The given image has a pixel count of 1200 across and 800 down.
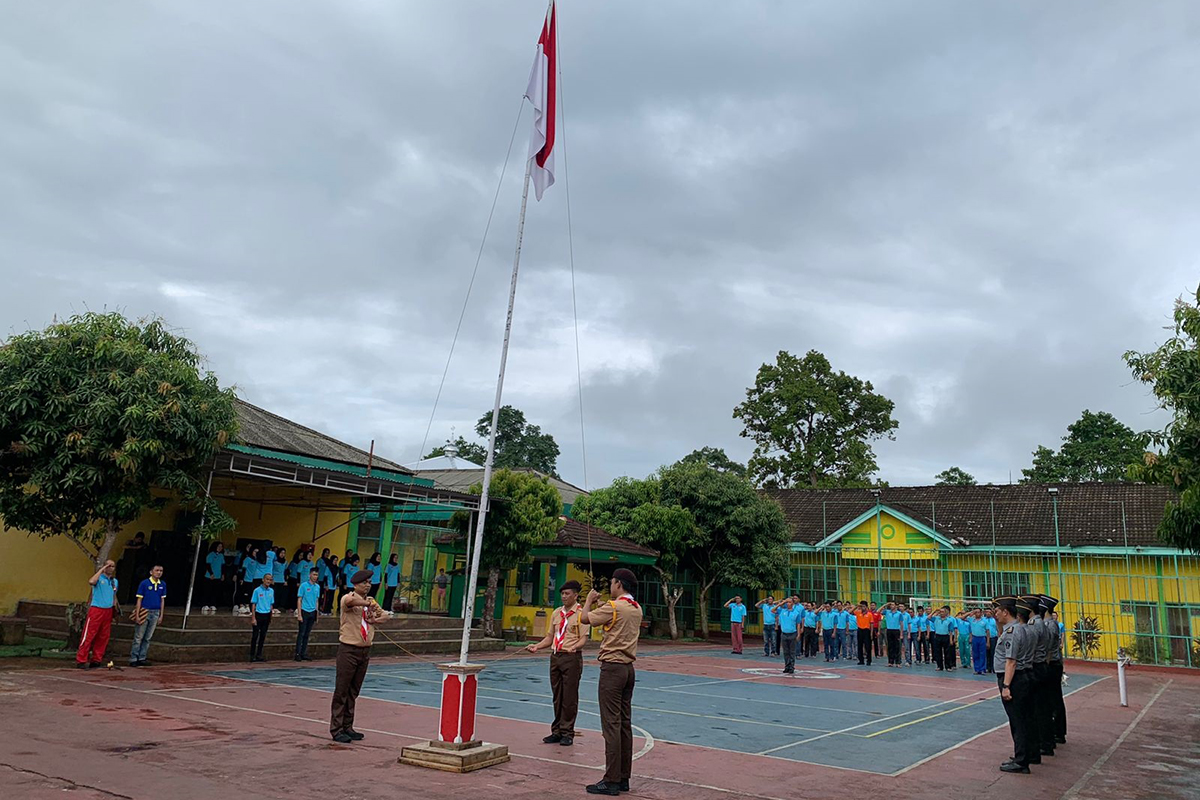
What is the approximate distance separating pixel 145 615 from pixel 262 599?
1.91 metres

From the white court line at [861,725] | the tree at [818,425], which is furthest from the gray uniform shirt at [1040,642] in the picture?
the tree at [818,425]

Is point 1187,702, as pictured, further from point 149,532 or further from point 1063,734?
point 149,532

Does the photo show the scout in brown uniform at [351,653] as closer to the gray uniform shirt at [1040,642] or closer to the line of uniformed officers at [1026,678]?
the line of uniformed officers at [1026,678]

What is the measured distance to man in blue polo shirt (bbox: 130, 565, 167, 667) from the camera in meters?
13.9

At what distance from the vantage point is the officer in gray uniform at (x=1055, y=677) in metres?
9.98

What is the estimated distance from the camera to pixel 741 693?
1510 cm

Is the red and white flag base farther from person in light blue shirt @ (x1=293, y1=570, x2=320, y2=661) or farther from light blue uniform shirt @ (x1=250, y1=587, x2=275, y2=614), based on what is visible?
person in light blue shirt @ (x1=293, y1=570, x2=320, y2=661)

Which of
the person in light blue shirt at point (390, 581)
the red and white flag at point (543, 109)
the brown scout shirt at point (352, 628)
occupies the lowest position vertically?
the brown scout shirt at point (352, 628)

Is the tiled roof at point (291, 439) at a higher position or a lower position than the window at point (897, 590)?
higher

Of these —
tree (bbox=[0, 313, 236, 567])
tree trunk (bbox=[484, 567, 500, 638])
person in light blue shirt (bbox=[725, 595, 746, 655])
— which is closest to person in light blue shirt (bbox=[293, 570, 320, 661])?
tree (bbox=[0, 313, 236, 567])

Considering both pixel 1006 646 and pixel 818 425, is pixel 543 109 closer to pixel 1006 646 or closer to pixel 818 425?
pixel 1006 646

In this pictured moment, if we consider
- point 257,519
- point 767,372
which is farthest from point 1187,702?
point 767,372

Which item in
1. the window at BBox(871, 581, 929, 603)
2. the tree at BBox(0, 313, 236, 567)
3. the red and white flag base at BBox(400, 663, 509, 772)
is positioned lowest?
the red and white flag base at BBox(400, 663, 509, 772)

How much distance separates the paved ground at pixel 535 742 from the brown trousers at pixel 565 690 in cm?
32
